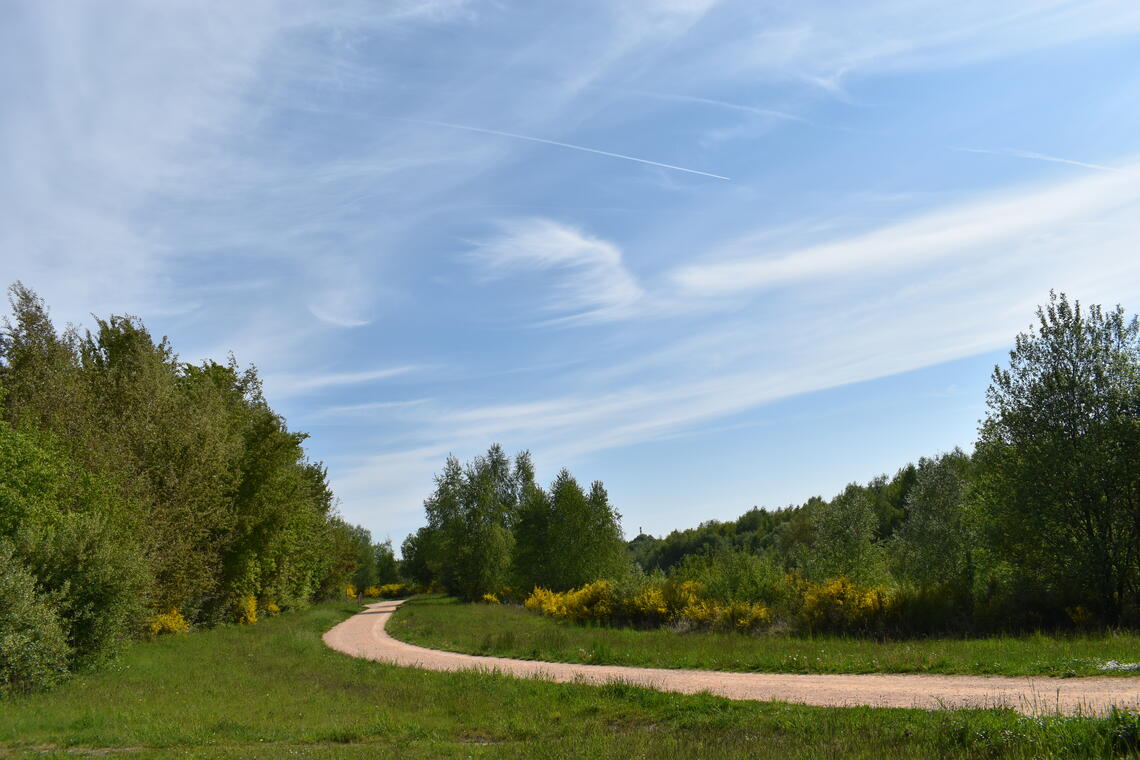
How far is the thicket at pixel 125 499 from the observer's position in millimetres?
20922

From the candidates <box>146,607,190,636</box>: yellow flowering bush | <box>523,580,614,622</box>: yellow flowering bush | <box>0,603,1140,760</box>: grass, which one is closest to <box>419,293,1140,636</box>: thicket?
<box>523,580,614,622</box>: yellow flowering bush

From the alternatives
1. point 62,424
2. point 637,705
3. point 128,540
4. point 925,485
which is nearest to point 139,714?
point 637,705

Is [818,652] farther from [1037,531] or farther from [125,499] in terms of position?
[125,499]

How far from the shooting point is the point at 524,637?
1128 inches

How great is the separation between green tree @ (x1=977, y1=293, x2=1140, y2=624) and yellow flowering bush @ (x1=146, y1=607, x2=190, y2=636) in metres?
33.4

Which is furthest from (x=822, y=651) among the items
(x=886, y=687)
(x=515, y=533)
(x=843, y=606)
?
(x=515, y=533)

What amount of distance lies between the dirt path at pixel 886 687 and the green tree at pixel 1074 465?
10524mm

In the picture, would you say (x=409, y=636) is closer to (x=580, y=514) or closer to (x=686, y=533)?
(x=580, y=514)

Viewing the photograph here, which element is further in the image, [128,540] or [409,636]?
[409,636]

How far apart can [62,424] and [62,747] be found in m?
19.8

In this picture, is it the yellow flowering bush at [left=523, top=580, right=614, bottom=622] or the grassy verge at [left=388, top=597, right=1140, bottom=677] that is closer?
the grassy verge at [left=388, top=597, right=1140, bottom=677]

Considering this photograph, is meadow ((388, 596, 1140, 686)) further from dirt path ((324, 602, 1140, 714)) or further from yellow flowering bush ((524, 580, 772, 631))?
yellow flowering bush ((524, 580, 772, 631))

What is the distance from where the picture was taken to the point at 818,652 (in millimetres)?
18531

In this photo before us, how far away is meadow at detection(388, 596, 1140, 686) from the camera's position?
14398mm
